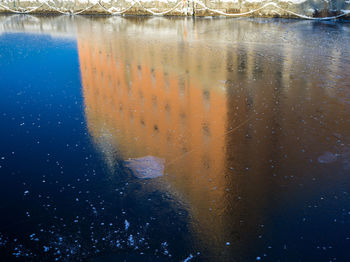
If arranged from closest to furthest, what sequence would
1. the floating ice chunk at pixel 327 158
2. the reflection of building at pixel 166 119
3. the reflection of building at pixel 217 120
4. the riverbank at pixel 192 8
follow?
the reflection of building at pixel 217 120
the reflection of building at pixel 166 119
the floating ice chunk at pixel 327 158
the riverbank at pixel 192 8

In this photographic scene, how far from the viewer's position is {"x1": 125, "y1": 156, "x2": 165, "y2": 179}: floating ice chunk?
14.1ft

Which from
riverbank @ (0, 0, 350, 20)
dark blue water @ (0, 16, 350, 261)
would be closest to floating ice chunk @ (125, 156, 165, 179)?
dark blue water @ (0, 16, 350, 261)

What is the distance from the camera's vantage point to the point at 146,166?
4.48m

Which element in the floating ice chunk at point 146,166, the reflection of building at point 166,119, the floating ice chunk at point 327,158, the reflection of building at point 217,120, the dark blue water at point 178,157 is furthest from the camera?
the floating ice chunk at point 327,158

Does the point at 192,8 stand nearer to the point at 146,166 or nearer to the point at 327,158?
the point at 327,158

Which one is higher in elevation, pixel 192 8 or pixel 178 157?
pixel 192 8

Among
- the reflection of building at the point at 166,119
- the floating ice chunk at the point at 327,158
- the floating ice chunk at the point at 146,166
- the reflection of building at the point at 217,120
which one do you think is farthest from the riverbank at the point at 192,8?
the floating ice chunk at the point at 146,166

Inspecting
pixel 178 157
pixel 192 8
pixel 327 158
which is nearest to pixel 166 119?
pixel 178 157

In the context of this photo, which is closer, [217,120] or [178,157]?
[178,157]

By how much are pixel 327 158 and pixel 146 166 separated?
87.2 inches

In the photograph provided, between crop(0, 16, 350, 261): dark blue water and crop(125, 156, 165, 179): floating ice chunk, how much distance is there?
84 millimetres

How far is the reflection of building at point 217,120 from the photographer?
12.4ft

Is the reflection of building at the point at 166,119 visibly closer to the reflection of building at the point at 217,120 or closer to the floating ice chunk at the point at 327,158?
the reflection of building at the point at 217,120

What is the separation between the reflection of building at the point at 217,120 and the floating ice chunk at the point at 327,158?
11 centimetres
